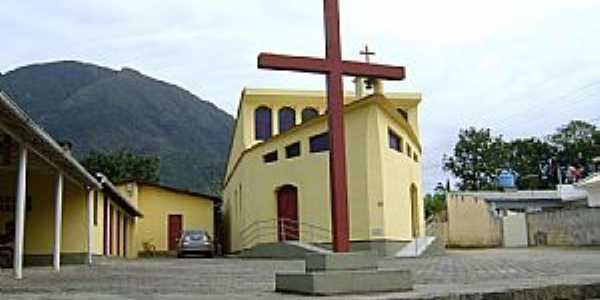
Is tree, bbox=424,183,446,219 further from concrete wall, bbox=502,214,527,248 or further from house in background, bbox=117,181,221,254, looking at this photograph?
house in background, bbox=117,181,221,254

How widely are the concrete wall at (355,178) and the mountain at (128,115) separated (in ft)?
195

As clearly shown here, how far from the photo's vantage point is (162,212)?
35.6 metres

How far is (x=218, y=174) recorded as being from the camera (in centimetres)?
9625

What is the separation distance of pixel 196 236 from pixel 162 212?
20.1 feet

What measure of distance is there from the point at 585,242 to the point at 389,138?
12.9 metres

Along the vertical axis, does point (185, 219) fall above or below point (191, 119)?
below

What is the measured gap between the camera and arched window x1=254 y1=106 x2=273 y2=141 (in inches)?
1270

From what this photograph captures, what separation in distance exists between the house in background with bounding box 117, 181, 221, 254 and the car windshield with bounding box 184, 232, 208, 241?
212 inches

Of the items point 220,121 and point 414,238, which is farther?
point 220,121

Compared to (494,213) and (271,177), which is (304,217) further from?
(494,213)

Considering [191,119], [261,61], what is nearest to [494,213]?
[261,61]

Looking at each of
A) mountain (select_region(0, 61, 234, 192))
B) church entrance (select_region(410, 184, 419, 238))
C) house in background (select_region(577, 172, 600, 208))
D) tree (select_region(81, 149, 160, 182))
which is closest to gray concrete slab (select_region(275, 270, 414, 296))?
church entrance (select_region(410, 184, 419, 238))

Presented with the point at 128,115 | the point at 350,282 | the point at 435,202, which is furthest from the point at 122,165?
the point at 128,115

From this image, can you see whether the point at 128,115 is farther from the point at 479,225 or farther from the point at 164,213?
the point at 479,225
